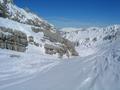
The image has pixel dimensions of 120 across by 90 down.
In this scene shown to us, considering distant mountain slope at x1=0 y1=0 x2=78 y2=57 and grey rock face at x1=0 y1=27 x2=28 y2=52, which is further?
distant mountain slope at x1=0 y1=0 x2=78 y2=57

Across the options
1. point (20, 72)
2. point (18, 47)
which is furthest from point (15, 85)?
point (18, 47)

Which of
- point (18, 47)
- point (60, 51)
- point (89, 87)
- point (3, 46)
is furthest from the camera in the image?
point (60, 51)

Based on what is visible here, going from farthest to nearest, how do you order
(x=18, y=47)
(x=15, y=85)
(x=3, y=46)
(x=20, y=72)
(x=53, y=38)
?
(x=53, y=38), (x=18, y=47), (x=3, y=46), (x=20, y=72), (x=15, y=85)

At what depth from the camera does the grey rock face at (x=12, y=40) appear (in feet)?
68.9

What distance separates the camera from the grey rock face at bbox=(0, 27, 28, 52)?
68.9 ft

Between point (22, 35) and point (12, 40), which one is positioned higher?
point (22, 35)

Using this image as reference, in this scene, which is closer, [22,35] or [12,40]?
[12,40]

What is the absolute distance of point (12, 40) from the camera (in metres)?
22.5

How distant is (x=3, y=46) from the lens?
20.3 meters

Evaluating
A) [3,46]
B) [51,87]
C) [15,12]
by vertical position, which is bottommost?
[51,87]

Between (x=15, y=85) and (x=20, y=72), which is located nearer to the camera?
(x=15, y=85)

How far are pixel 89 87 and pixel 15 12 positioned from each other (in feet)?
114

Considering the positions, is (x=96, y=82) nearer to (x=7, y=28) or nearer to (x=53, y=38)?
(x=7, y=28)

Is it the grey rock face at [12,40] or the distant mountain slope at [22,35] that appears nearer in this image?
the grey rock face at [12,40]
